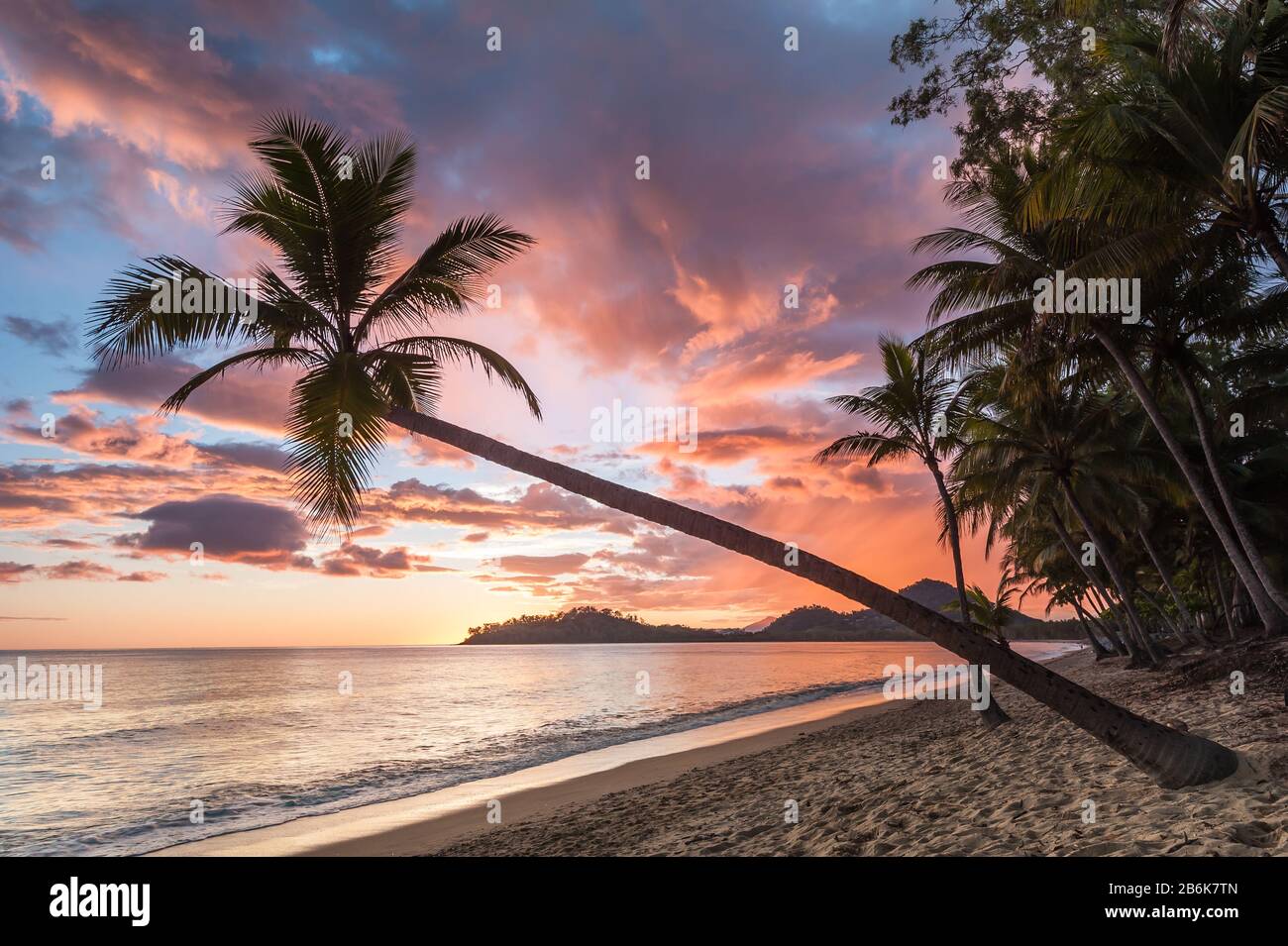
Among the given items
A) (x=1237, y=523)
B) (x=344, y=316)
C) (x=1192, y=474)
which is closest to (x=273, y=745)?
(x=344, y=316)

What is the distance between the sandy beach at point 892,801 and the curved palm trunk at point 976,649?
24 centimetres

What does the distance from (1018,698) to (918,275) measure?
10.9 m

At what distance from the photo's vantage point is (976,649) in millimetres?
6039

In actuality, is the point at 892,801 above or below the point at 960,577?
below

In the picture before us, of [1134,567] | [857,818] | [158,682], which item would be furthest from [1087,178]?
[158,682]

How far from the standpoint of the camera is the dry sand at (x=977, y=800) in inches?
200

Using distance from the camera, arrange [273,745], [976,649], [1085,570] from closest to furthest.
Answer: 1. [976,649]
2. [1085,570]
3. [273,745]

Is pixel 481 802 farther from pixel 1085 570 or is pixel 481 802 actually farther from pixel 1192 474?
pixel 1085 570

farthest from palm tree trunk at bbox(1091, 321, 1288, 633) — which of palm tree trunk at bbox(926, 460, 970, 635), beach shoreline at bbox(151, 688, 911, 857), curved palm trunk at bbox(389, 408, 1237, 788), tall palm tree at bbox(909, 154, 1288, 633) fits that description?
beach shoreline at bbox(151, 688, 911, 857)

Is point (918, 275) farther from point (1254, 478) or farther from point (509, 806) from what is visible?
point (1254, 478)

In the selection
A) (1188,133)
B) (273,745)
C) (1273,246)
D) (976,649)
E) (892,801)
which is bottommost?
(273,745)

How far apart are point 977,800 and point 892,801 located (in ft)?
3.16

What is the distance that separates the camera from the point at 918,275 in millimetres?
13602

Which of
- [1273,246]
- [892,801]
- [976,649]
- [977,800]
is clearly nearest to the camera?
[976,649]
